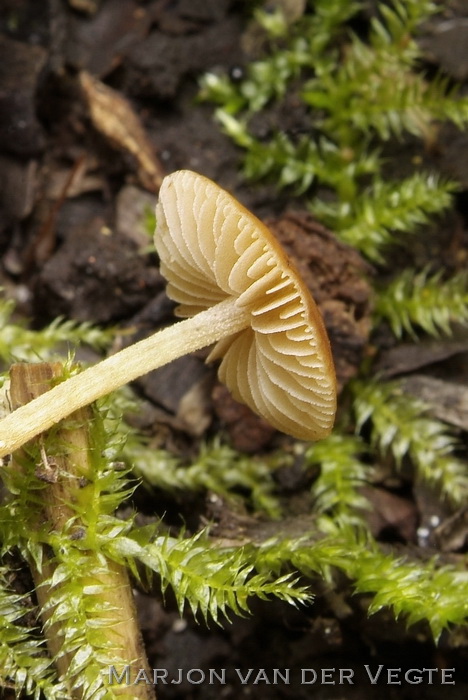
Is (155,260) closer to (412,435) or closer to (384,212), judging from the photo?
(384,212)

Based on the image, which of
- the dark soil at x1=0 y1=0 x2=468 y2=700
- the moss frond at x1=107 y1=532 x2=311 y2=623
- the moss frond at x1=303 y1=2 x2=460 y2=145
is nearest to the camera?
the moss frond at x1=107 y1=532 x2=311 y2=623

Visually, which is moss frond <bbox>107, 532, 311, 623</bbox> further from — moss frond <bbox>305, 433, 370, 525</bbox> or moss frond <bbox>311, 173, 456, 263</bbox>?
moss frond <bbox>311, 173, 456, 263</bbox>

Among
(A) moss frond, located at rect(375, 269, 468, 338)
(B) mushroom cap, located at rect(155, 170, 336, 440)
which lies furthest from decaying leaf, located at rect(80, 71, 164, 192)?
(A) moss frond, located at rect(375, 269, 468, 338)

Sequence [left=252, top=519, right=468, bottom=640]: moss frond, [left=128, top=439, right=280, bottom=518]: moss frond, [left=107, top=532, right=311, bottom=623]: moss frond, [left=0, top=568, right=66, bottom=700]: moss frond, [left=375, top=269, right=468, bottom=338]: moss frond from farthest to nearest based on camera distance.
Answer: [left=375, top=269, right=468, bottom=338]: moss frond
[left=128, top=439, right=280, bottom=518]: moss frond
[left=252, top=519, right=468, bottom=640]: moss frond
[left=107, top=532, right=311, bottom=623]: moss frond
[left=0, top=568, right=66, bottom=700]: moss frond

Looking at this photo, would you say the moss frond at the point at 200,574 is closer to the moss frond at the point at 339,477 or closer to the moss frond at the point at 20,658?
the moss frond at the point at 20,658

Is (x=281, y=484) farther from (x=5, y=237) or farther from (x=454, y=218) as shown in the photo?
(x=5, y=237)

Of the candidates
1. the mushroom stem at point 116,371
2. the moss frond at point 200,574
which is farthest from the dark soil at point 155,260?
the mushroom stem at point 116,371
